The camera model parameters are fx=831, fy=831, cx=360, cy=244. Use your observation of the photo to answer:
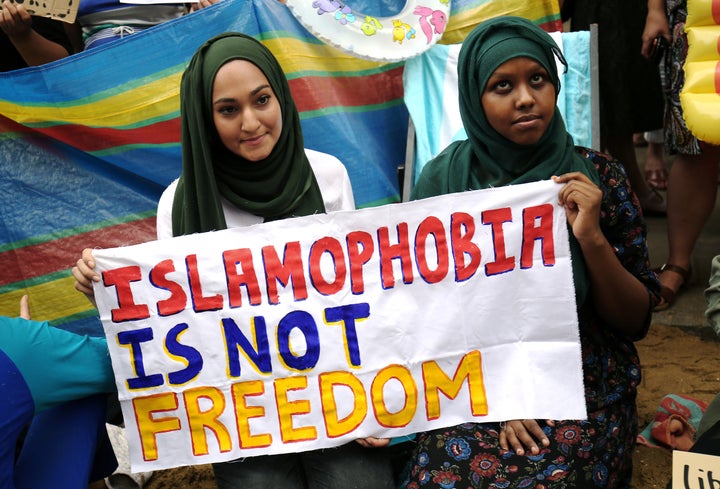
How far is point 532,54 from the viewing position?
2287mm

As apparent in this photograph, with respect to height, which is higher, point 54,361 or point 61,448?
point 54,361

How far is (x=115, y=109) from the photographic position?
339cm

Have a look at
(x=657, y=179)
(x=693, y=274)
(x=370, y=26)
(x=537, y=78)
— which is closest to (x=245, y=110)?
(x=537, y=78)

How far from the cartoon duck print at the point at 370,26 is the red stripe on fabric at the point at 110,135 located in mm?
885

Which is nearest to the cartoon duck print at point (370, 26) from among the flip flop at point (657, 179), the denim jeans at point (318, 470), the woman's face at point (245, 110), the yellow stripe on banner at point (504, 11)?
the yellow stripe on banner at point (504, 11)

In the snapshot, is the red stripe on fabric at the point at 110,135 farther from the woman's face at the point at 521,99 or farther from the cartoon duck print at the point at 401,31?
the woman's face at the point at 521,99

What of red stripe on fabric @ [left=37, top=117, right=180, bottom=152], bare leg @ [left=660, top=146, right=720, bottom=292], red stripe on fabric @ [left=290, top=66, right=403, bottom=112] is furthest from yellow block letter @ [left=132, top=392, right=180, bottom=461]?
bare leg @ [left=660, top=146, right=720, bottom=292]

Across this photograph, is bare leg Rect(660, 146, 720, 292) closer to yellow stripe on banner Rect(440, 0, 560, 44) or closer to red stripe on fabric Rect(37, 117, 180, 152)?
yellow stripe on banner Rect(440, 0, 560, 44)

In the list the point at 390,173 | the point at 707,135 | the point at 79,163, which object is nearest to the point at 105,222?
the point at 79,163

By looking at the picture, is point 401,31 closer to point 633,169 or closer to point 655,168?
point 633,169

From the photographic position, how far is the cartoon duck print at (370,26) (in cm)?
357

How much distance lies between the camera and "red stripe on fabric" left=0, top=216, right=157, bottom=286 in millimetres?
3400

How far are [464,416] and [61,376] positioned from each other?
1.08 meters

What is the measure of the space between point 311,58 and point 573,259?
1766 mm
